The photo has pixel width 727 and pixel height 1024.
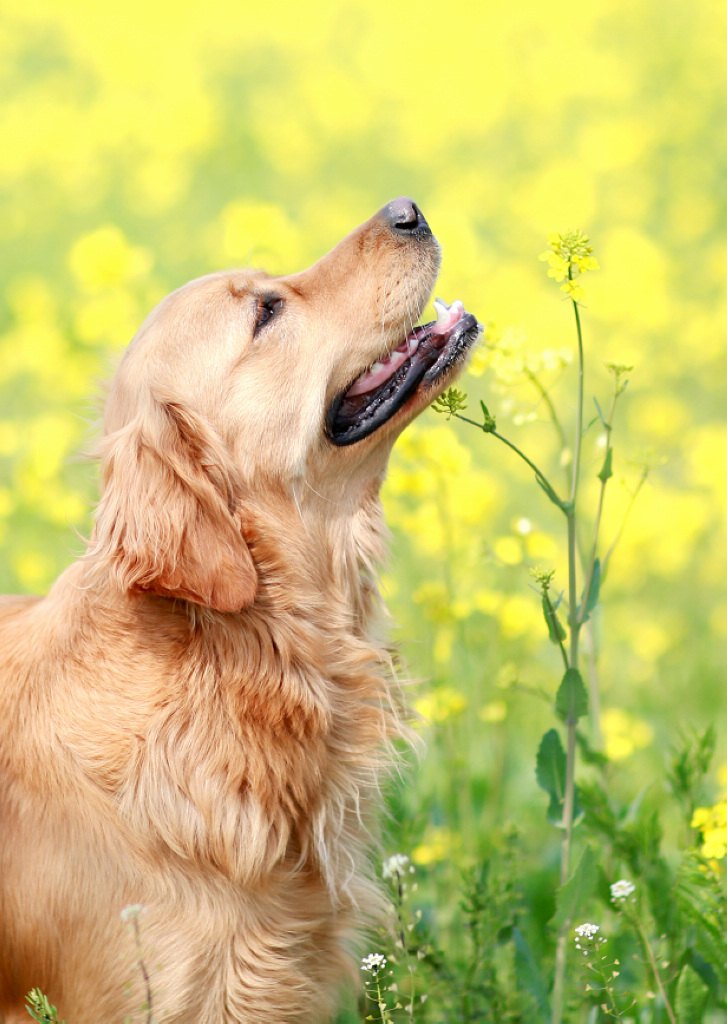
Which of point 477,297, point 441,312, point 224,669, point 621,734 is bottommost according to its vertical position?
point 224,669

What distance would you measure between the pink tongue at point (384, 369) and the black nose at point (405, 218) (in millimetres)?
347

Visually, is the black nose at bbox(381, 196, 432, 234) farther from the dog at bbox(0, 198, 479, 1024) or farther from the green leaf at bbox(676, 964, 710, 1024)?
the green leaf at bbox(676, 964, 710, 1024)

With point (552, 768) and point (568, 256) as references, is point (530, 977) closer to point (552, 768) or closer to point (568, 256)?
point (552, 768)

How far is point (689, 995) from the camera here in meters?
2.44

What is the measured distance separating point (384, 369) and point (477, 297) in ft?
11.7

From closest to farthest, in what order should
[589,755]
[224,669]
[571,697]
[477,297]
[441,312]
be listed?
[571,697]
[224,669]
[589,755]
[441,312]
[477,297]

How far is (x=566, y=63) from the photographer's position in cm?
1012

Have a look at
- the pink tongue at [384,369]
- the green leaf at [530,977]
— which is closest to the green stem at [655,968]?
the green leaf at [530,977]

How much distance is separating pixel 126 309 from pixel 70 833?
2.86 m

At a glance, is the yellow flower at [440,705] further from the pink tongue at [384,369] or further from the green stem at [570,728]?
the pink tongue at [384,369]

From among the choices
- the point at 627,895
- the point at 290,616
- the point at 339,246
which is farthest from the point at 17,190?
the point at 627,895

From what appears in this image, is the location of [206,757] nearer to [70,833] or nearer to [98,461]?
[70,833]

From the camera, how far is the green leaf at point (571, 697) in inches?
94.7

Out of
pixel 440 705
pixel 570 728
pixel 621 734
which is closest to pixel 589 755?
pixel 570 728
